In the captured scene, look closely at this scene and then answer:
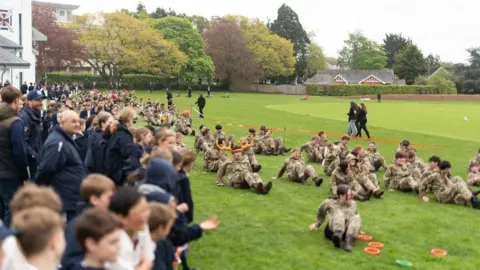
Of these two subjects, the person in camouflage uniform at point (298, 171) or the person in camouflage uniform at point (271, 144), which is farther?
the person in camouflage uniform at point (271, 144)

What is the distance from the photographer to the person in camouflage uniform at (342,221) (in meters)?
9.66

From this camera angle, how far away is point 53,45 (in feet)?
255

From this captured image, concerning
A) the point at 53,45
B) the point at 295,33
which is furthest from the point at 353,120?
the point at 295,33

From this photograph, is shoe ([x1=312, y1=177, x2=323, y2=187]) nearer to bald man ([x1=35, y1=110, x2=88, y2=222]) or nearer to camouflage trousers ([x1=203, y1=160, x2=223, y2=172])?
camouflage trousers ([x1=203, y1=160, x2=223, y2=172])

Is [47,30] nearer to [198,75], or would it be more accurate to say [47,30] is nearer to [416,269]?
[198,75]

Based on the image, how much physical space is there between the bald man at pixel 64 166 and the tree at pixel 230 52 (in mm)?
85997

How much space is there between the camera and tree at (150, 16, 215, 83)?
289 feet

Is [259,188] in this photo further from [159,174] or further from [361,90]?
[361,90]

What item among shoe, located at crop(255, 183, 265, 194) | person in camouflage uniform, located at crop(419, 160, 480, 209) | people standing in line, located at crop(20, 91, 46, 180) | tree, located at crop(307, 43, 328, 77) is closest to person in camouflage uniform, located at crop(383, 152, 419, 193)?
person in camouflage uniform, located at crop(419, 160, 480, 209)

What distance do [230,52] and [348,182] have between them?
267 feet

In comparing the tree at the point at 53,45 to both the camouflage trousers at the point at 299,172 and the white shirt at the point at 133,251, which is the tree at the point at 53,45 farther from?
the white shirt at the point at 133,251

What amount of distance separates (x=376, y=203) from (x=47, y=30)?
7467cm

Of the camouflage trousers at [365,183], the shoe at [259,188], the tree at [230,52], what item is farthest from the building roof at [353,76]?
the shoe at [259,188]

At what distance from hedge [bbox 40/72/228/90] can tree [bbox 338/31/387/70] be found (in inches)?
2252
